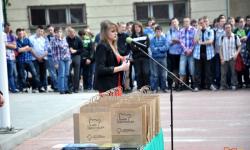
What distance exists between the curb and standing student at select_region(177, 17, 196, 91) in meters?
5.18

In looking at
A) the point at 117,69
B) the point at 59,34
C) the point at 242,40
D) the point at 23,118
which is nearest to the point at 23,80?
the point at 59,34

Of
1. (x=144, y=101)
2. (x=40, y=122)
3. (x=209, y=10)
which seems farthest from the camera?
(x=209, y=10)

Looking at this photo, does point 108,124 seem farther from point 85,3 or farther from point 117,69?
point 85,3

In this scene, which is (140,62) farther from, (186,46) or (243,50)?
(243,50)

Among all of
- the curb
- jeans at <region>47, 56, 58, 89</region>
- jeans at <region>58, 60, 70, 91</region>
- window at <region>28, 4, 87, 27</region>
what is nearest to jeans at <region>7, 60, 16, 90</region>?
jeans at <region>47, 56, 58, 89</region>

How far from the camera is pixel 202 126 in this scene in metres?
8.32

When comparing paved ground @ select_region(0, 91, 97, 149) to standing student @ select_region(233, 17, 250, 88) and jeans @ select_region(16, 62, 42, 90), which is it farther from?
standing student @ select_region(233, 17, 250, 88)

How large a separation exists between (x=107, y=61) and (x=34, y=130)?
2681 mm

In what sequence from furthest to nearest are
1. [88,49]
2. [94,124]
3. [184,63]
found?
[88,49] < [184,63] < [94,124]

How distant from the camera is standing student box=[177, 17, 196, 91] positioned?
1413 cm

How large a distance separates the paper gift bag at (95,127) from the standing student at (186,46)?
10345 millimetres

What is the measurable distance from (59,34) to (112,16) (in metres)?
8.75

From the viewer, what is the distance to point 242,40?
1388 cm

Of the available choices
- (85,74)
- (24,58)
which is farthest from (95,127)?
(24,58)
